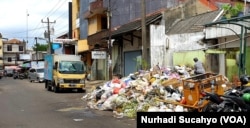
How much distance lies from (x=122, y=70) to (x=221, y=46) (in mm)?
13940

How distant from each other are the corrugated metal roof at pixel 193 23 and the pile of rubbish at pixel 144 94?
4.72m

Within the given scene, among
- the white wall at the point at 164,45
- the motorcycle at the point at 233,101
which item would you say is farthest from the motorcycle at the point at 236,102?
the white wall at the point at 164,45

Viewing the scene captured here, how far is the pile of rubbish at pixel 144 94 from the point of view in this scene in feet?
48.7

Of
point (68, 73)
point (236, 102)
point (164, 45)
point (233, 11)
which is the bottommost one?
point (236, 102)

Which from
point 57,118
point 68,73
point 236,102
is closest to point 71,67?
point 68,73

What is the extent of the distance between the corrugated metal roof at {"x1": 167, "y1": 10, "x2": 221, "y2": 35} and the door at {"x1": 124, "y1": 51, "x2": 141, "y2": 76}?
13.8ft

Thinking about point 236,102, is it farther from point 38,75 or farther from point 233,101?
point 38,75

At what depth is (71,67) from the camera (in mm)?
28469

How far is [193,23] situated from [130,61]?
8445 mm

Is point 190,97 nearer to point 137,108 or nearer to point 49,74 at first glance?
point 137,108

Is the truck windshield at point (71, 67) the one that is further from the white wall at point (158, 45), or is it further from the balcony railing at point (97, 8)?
the balcony railing at point (97, 8)

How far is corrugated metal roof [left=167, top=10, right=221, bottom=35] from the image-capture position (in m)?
24.2

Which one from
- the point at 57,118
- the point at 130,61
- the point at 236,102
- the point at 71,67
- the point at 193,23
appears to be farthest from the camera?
the point at 130,61

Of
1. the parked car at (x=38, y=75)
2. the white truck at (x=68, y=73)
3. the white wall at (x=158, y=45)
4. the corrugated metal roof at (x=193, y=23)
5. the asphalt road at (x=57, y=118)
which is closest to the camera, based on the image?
the asphalt road at (x=57, y=118)
